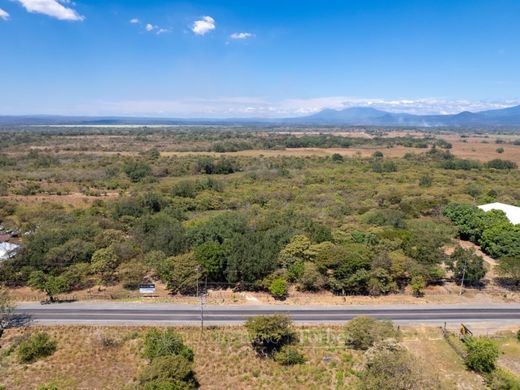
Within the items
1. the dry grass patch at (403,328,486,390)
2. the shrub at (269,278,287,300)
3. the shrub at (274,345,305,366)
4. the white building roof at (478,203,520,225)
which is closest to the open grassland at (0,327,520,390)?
the dry grass patch at (403,328,486,390)

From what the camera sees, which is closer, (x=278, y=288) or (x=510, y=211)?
(x=278, y=288)

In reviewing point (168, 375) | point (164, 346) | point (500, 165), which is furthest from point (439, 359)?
point (500, 165)

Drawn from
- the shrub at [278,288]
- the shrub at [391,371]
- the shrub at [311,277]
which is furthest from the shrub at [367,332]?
the shrub at [278,288]

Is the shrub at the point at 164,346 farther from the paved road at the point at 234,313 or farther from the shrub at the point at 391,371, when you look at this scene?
the shrub at the point at 391,371

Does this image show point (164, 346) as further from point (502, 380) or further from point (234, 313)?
point (502, 380)

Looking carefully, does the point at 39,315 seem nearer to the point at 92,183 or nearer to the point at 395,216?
the point at 395,216

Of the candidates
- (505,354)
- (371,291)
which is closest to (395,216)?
(371,291)
